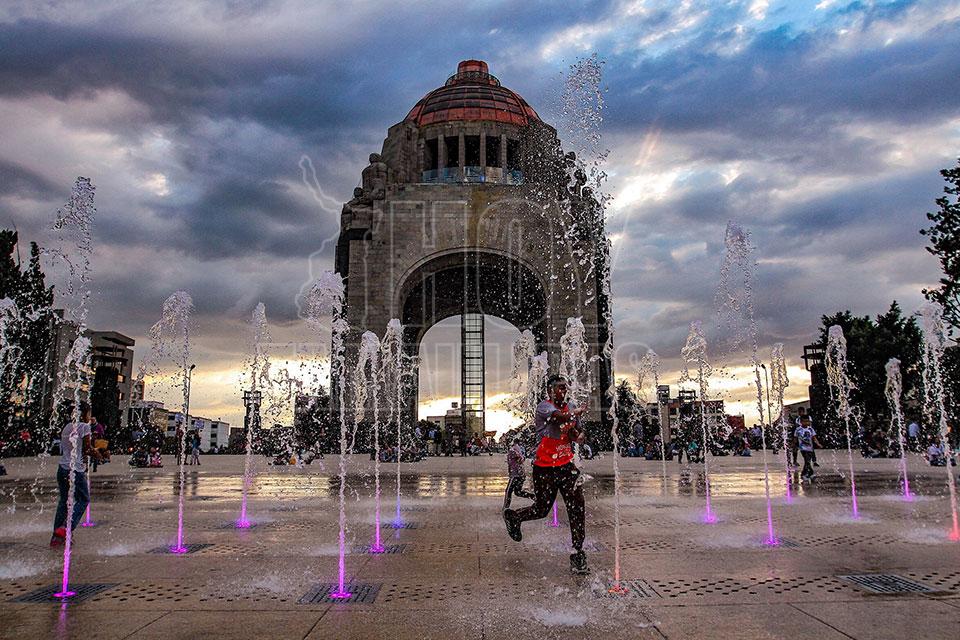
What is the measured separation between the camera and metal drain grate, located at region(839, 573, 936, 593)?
4520 millimetres

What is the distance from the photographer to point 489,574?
5.14 metres

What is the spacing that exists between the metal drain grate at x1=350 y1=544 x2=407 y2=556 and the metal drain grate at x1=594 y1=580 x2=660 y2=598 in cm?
219

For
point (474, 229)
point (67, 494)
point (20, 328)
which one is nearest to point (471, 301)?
point (474, 229)

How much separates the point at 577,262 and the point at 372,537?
28.8 metres

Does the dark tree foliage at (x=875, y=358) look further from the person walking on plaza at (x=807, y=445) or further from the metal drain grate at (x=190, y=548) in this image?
the metal drain grate at (x=190, y=548)

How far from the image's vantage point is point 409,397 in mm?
36125

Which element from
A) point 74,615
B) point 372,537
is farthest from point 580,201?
point 74,615

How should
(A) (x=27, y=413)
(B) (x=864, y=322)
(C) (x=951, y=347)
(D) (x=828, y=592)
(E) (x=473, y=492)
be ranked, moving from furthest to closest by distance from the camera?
(B) (x=864, y=322)
(C) (x=951, y=347)
(A) (x=27, y=413)
(E) (x=473, y=492)
(D) (x=828, y=592)

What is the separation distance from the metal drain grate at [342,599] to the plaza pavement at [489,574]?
0.05m

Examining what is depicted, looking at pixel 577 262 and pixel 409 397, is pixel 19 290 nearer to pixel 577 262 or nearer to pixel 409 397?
pixel 409 397

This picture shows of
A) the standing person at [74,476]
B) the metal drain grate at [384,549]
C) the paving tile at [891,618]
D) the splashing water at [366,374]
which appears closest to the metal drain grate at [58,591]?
the standing person at [74,476]

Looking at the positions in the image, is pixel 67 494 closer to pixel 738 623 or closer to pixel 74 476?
pixel 74 476

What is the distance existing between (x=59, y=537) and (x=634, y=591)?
17.5ft

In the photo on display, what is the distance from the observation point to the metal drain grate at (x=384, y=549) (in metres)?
6.07
